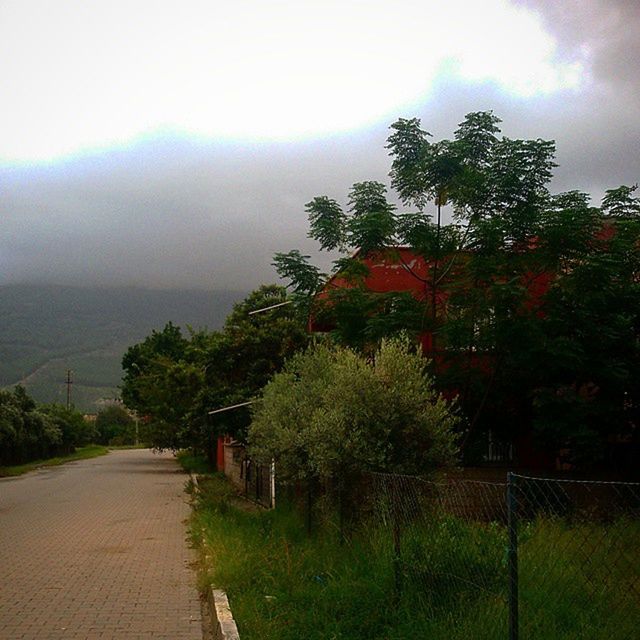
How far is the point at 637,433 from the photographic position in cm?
1814

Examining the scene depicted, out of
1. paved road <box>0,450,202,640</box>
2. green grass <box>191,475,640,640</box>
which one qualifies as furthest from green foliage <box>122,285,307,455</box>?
green grass <box>191,475,640,640</box>

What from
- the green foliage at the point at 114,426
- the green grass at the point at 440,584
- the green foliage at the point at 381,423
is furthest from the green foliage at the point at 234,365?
the green foliage at the point at 114,426

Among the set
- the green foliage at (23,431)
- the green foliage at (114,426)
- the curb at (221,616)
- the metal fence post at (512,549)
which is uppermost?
the metal fence post at (512,549)

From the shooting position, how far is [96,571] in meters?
12.3

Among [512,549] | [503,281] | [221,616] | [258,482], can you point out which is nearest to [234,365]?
[258,482]

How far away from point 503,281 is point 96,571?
8.43 m

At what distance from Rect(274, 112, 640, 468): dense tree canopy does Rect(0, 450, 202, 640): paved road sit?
5574 mm

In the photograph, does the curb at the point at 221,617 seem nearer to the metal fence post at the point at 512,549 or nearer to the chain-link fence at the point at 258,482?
the metal fence post at the point at 512,549

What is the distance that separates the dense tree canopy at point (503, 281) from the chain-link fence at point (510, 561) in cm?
726

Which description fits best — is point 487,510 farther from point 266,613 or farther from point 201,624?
point 201,624

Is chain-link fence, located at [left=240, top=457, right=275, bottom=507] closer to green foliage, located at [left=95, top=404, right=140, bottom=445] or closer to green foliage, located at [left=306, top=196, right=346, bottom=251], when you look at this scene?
green foliage, located at [left=306, top=196, right=346, bottom=251]

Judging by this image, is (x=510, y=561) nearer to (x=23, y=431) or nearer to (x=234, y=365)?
(x=234, y=365)

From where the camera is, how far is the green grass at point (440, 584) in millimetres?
5875

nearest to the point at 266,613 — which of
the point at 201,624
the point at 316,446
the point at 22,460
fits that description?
the point at 201,624
